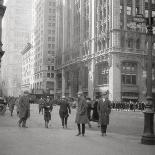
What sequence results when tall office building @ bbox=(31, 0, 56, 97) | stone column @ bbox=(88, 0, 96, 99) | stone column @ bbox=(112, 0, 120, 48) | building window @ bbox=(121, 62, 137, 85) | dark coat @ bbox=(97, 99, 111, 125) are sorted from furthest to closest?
tall office building @ bbox=(31, 0, 56, 97)
stone column @ bbox=(88, 0, 96, 99)
building window @ bbox=(121, 62, 137, 85)
stone column @ bbox=(112, 0, 120, 48)
dark coat @ bbox=(97, 99, 111, 125)

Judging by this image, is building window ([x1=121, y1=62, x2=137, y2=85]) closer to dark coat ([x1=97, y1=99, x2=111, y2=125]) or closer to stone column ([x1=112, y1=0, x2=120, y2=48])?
stone column ([x1=112, y1=0, x2=120, y2=48])

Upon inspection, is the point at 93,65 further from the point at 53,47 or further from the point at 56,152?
the point at 56,152

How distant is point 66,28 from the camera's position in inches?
Result: 3452

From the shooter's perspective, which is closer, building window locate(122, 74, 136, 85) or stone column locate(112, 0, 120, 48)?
stone column locate(112, 0, 120, 48)

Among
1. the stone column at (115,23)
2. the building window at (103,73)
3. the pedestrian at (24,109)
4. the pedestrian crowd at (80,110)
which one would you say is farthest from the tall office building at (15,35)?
the pedestrian at (24,109)

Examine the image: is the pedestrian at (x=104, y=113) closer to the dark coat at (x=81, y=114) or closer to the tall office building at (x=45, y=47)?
the dark coat at (x=81, y=114)

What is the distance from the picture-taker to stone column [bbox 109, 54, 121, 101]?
5769 cm

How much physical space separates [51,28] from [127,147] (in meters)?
106

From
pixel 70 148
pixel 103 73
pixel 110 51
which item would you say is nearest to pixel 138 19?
pixel 70 148

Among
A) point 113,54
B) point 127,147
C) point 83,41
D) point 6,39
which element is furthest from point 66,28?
point 6,39

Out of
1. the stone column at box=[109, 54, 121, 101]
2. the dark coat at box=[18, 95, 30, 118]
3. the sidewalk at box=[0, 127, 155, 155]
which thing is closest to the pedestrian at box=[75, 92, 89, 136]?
the sidewalk at box=[0, 127, 155, 155]

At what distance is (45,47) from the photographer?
364 feet

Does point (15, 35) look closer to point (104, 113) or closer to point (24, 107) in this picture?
point (24, 107)

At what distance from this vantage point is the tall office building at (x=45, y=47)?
357ft
